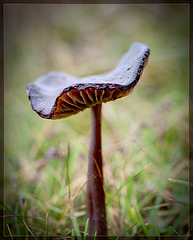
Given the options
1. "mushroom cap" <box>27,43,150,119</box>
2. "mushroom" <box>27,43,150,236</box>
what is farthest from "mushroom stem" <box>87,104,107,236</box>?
"mushroom cap" <box>27,43,150,119</box>

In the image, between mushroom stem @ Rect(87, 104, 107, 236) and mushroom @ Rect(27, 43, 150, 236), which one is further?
mushroom stem @ Rect(87, 104, 107, 236)

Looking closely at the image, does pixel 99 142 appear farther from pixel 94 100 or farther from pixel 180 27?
pixel 180 27

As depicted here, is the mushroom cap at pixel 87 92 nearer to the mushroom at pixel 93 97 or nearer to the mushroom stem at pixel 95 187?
the mushroom at pixel 93 97

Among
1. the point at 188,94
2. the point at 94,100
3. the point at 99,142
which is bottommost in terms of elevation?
the point at 99,142

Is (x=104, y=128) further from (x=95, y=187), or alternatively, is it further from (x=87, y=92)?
(x=87, y=92)

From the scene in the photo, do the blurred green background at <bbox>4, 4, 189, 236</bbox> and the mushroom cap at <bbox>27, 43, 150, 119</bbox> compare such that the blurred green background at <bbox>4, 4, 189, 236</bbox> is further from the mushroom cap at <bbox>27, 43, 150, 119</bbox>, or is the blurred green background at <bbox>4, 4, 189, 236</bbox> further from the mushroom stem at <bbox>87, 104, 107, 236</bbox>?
the mushroom cap at <bbox>27, 43, 150, 119</bbox>

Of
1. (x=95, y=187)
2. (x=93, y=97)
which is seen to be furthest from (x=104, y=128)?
(x=93, y=97)

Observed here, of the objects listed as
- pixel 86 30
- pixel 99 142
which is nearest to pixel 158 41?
pixel 86 30
